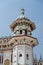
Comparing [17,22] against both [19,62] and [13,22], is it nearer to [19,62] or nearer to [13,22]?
[13,22]

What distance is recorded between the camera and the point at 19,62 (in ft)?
114

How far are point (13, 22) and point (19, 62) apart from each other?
7.24m

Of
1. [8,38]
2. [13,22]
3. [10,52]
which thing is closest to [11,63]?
[10,52]

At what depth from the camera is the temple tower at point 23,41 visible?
35.2 meters

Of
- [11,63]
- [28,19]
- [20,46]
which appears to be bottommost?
[11,63]

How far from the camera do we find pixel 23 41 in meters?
35.9

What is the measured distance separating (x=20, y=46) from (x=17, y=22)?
454cm

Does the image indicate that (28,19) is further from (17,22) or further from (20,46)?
(20,46)

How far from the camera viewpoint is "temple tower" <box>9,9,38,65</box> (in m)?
35.2

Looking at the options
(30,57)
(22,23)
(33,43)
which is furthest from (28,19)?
(30,57)

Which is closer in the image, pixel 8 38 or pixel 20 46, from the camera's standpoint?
pixel 20 46

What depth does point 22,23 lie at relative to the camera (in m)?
38.1

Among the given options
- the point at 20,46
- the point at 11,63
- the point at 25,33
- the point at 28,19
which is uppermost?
the point at 28,19

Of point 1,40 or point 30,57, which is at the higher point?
point 1,40
